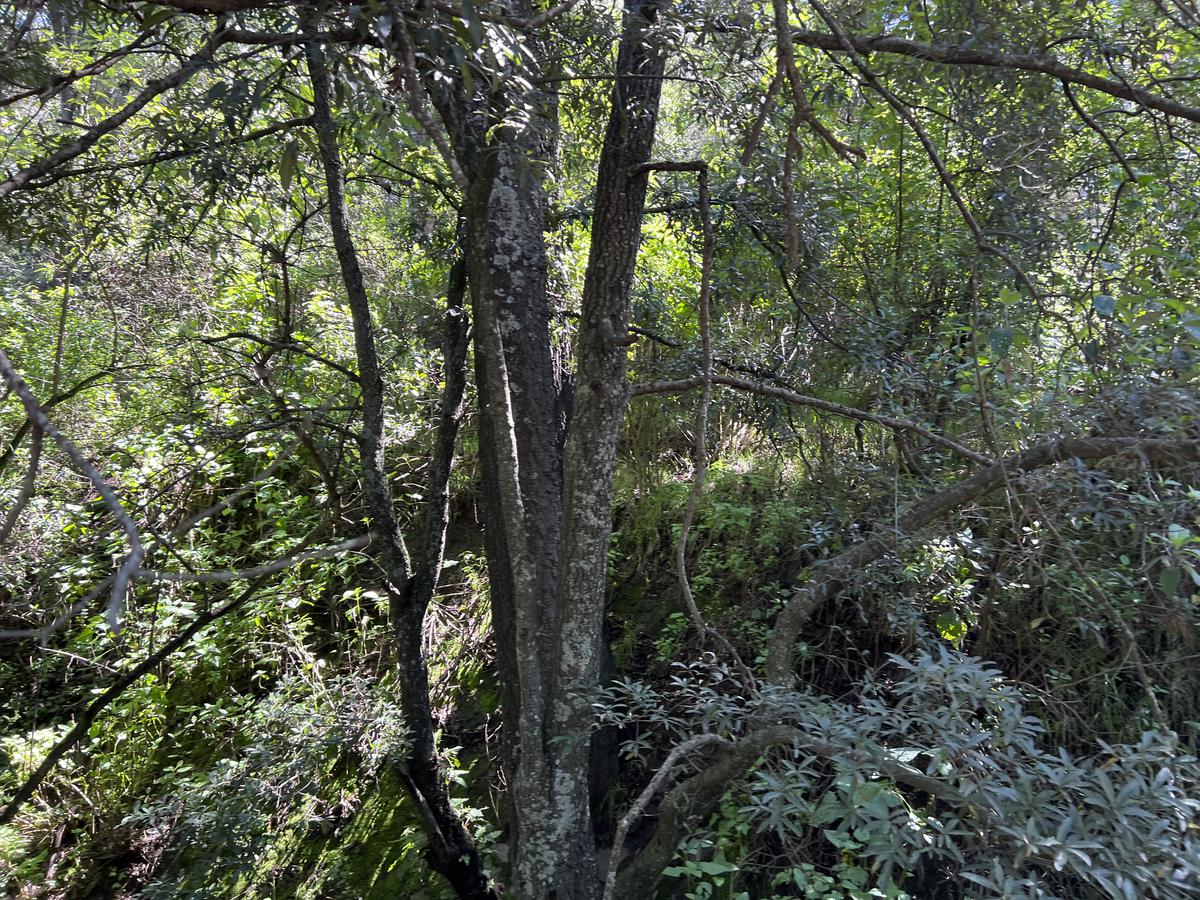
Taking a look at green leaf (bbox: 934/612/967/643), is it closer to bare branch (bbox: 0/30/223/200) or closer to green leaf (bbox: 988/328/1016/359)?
green leaf (bbox: 988/328/1016/359)

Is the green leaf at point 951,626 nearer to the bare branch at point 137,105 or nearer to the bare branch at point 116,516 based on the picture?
the bare branch at point 116,516

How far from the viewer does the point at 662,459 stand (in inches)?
199

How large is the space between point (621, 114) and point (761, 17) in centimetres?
80

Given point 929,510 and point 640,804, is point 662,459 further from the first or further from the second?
point 640,804

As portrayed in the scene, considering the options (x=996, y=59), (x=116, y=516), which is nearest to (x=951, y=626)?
(x=996, y=59)

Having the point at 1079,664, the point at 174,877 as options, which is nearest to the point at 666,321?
the point at 1079,664

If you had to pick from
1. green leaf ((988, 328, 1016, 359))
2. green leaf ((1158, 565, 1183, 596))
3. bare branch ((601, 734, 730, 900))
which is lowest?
bare branch ((601, 734, 730, 900))

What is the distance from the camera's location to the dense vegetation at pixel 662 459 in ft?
6.59

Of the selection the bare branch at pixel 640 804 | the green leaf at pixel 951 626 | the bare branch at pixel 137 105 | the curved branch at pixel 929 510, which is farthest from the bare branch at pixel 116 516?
the green leaf at pixel 951 626

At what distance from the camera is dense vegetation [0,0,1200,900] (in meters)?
2.01

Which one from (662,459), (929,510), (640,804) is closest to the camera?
(640,804)

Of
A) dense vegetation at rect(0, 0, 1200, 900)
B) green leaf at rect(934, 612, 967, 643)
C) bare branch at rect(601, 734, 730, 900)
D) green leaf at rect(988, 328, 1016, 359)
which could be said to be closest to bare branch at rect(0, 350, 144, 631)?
dense vegetation at rect(0, 0, 1200, 900)

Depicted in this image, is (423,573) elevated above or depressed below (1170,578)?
above

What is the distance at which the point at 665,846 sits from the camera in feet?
8.59
